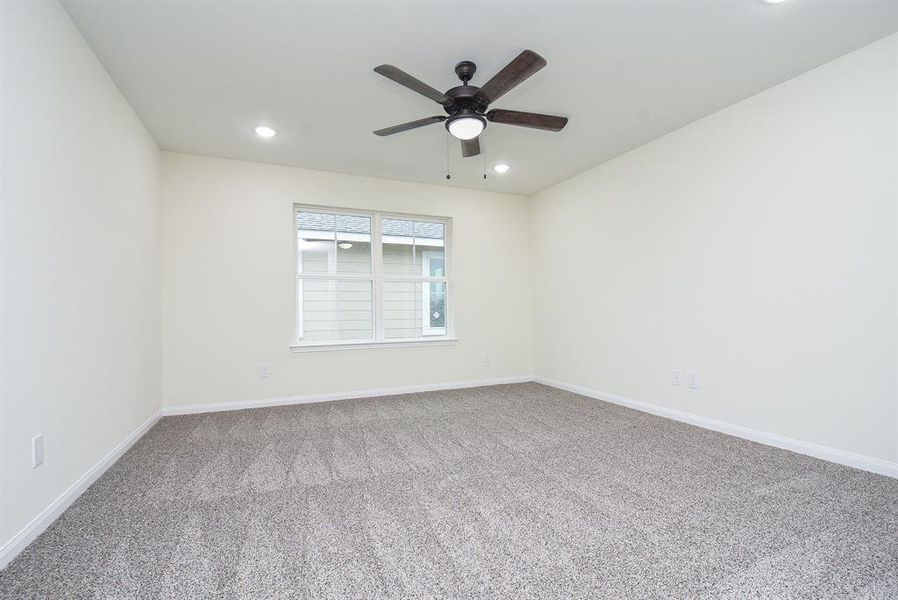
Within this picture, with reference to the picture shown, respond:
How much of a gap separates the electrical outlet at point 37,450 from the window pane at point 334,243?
276 cm

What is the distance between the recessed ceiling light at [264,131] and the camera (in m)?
3.30

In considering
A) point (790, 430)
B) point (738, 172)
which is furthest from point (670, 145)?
point (790, 430)

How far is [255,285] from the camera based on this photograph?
4.07 m

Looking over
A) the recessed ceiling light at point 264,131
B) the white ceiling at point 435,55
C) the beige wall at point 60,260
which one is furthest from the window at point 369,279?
the beige wall at point 60,260

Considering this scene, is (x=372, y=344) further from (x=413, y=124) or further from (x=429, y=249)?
(x=413, y=124)

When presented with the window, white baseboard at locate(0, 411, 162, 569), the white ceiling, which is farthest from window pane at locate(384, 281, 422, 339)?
white baseboard at locate(0, 411, 162, 569)

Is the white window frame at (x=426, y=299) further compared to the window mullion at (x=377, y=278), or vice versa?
the white window frame at (x=426, y=299)

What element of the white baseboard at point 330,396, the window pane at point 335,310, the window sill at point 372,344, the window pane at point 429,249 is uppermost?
the window pane at point 429,249

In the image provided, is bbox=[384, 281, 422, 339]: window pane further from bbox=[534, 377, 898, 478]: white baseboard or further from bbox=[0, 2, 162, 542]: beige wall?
bbox=[0, 2, 162, 542]: beige wall

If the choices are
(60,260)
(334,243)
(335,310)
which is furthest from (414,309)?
(60,260)

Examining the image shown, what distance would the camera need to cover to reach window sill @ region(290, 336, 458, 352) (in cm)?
423

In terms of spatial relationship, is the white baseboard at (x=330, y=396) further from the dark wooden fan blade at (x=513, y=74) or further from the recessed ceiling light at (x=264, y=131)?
the dark wooden fan blade at (x=513, y=74)

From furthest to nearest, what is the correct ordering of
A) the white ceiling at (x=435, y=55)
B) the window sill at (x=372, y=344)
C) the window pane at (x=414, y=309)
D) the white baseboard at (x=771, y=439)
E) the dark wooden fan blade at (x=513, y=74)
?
the window pane at (x=414, y=309), the window sill at (x=372, y=344), the white baseboard at (x=771, y=439), the white ceiling at (x=435, y=55), the dark wooden fan blade at (x=513, y=74)

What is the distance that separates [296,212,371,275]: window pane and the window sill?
0.79 metres
